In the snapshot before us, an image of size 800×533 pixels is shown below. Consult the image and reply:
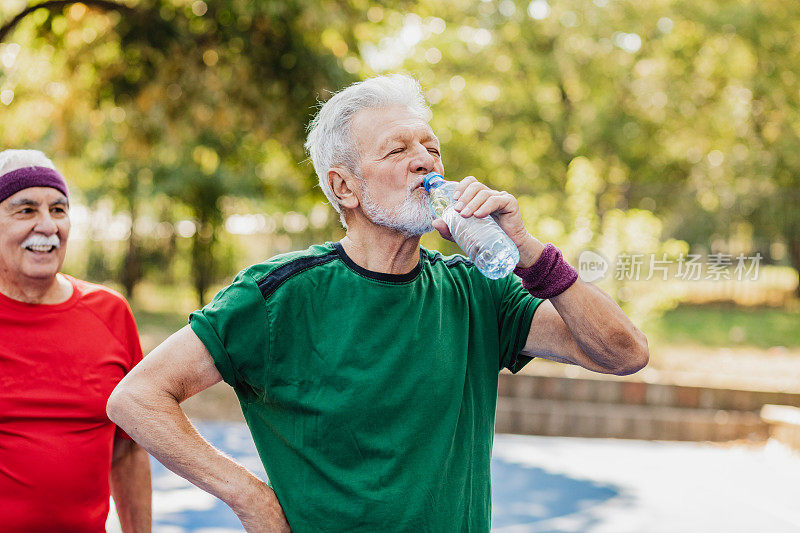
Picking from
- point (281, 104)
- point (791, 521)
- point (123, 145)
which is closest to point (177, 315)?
point (123, 145)

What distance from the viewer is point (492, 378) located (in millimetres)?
1886

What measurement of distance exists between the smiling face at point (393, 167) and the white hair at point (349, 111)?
0.02m

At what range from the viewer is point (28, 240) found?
7.56ft

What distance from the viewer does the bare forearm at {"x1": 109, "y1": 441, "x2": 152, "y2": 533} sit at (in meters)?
2.48

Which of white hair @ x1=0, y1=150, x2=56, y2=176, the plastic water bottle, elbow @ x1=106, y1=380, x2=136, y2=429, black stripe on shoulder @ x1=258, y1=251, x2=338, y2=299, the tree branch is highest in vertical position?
the tree branch

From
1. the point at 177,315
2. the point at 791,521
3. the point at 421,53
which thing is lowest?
the point at 791,521

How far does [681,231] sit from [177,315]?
919 centimetres

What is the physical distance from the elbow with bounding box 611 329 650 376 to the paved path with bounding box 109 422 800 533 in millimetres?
3208

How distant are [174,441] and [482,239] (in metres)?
0.76

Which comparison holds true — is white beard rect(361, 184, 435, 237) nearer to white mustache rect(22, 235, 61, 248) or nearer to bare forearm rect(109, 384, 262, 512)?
bare forearm rect(109, 384, 262, 512)

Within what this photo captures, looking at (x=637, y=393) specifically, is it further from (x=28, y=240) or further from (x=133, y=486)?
(x=28, y=240)

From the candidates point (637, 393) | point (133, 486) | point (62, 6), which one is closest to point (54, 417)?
point (133, 486)

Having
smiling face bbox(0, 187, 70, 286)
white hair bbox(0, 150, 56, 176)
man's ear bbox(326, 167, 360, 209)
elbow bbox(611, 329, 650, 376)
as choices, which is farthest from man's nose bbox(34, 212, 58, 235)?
elbow bbox(611, 329, 650, 376)

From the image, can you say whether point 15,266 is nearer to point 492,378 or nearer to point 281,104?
point 492,378
